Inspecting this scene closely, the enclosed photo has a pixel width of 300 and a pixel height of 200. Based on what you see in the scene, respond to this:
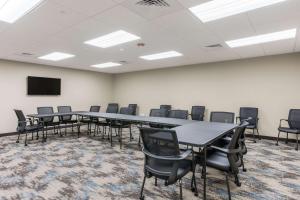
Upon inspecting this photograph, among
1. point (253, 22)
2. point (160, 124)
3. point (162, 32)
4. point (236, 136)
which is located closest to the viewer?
point (236, 136)

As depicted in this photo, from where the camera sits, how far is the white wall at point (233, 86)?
5.43 meters

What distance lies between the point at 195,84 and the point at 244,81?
5.52ft

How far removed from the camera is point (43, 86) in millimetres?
7016

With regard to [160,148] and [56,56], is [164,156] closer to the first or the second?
[160,148]

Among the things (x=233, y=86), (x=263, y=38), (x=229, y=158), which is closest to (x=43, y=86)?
(x=233, y=86)

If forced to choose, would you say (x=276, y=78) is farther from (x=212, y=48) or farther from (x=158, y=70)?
(x=158, y=70)

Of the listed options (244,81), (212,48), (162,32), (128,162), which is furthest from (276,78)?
(128,162)

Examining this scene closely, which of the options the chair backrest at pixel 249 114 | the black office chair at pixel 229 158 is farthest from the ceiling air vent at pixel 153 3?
the chair backrest at pixel 249 114

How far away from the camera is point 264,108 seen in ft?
18.8

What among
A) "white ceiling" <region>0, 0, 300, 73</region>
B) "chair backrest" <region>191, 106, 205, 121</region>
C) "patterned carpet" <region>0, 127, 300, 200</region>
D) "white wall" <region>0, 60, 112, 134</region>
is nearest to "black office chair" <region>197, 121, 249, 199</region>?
"patterned carpet" <region>0, 127, 300, 200</region>

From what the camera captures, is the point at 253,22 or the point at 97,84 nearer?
the point at 253,22

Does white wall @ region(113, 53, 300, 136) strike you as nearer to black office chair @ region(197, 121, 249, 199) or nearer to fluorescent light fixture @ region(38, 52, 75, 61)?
fluorescent light fixture @ region(38, 52, 75, 61)

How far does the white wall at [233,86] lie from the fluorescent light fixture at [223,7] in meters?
3.72

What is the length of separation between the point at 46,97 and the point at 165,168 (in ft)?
21.9
